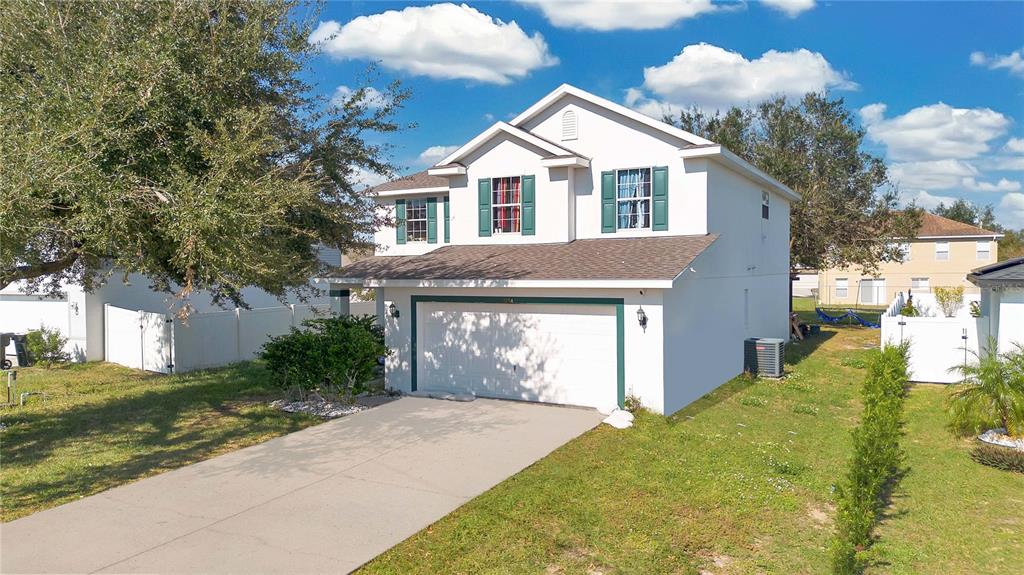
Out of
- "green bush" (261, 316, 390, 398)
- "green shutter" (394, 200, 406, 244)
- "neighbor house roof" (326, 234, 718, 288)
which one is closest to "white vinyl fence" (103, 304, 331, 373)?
"green shutter" (394, 200, 406, 244)

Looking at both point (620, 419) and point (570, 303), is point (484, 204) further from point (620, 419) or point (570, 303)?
point (620, 419)

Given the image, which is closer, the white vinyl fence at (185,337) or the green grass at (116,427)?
the green grass at (116,427)

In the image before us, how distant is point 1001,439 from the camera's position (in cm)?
1016

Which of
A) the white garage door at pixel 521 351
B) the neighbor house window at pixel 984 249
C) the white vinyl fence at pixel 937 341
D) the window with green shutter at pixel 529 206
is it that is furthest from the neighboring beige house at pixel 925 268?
the white garage door at pixel 521 351

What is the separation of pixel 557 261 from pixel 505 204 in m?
3.21

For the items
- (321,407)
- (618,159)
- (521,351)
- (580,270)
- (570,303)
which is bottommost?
(321,407)

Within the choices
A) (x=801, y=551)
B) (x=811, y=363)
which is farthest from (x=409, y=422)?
(x=811, y=363)

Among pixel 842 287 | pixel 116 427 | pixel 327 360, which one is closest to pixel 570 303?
pixel 327 360

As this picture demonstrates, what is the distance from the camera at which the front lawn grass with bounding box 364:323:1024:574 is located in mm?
6164

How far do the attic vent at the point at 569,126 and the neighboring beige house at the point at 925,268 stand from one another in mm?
31747

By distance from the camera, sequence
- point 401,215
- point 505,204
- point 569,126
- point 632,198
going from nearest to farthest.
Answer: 1. point 632,198
2. point 569,126
3. point 505,204
4. point 401,215

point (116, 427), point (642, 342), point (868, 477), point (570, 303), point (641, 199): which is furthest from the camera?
point (641, 199)

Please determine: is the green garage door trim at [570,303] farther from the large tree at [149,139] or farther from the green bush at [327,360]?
the large tree at [149,139]

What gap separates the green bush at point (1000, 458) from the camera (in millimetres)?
9125
